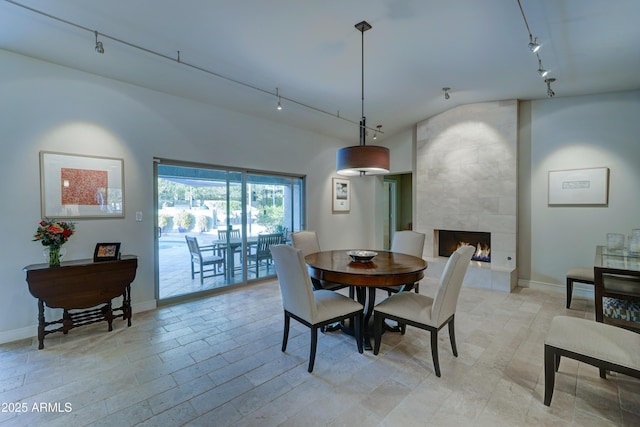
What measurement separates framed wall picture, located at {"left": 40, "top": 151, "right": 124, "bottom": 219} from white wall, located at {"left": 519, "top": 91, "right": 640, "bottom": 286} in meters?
5.92

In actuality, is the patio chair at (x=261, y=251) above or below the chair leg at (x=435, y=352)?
above

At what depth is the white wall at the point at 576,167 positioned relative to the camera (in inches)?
153

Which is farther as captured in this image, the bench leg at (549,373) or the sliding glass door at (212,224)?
the sliding glass door at (212,224)

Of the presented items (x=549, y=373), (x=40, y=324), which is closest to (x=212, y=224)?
(x=40, y=324)

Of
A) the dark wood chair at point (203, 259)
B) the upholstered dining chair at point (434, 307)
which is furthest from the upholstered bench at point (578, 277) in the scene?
the dark wood chair at point (203, 259)

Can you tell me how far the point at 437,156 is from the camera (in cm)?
529

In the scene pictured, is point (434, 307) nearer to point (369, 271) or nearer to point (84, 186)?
point (369, 271)

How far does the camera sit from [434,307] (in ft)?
7.40

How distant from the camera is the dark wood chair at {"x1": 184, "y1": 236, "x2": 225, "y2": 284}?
4.33 meters

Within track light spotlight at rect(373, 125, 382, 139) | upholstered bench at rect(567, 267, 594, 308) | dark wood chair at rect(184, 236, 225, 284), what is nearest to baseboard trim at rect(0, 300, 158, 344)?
dark wood chair at rect(184, 236, 225, 284)

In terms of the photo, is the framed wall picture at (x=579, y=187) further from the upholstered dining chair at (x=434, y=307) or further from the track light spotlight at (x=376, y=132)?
the upholstered dining chair at (x=434, y=307)

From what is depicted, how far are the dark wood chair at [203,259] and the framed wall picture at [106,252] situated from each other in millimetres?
1140

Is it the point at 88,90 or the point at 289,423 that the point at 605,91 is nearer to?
the point at 289,423

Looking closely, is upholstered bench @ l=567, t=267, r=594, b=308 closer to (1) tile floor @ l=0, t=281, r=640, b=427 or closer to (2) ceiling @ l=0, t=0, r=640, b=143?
(1) tile floor @ l=0, t=281, r=640, b=427
